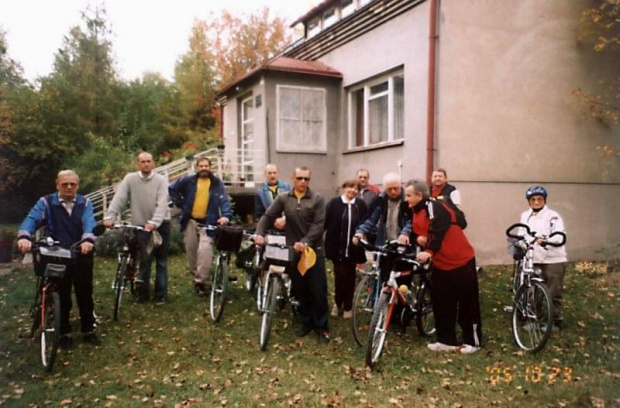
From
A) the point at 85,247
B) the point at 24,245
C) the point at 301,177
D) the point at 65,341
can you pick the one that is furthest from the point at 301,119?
the point at 24,245

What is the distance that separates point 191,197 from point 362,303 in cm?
295

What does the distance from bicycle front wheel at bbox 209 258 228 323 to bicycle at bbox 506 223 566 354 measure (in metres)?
3.52

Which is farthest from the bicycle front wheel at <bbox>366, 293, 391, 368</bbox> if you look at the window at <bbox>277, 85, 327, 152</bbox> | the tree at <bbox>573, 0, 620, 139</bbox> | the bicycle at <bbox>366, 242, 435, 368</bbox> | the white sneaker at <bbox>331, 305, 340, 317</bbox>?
the tree at <bbox>573, 0, 620, 139</bbox>

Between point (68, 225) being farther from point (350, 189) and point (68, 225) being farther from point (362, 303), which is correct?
point (362, 303)

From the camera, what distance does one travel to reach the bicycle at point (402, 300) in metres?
5.24

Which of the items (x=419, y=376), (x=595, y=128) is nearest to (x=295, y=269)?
(x=419, y=376)

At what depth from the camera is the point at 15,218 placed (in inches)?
720

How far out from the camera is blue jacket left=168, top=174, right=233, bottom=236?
7.57 metres

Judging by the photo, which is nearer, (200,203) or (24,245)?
(24,245)

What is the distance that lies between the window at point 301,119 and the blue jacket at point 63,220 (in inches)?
320

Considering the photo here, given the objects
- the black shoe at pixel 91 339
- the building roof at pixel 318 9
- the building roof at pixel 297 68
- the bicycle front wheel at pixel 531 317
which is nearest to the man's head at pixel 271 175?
the black shoe at pixel 91 339

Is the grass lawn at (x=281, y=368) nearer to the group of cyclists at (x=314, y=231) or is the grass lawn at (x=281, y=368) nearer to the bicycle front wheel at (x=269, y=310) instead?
the bicycle front wheel at (x=269, y=310)

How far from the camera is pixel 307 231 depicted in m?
6.07

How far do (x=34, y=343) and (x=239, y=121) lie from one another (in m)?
10.9
